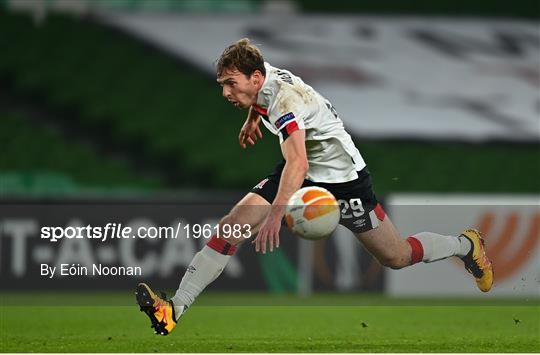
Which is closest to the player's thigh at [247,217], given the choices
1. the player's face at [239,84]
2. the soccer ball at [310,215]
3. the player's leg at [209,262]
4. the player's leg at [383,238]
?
the player's leg at [209,262]

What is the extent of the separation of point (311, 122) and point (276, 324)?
2.68 m

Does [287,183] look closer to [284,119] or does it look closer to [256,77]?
[284,119]

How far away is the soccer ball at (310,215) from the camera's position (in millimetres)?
6883

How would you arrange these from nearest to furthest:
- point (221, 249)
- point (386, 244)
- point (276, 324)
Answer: point (221, 249) → point (386, 244) → point (276, 324)

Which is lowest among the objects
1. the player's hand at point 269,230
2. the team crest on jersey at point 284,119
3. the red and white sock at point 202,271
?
the red and white sock at point 202,271

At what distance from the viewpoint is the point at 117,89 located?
18234 millimetres

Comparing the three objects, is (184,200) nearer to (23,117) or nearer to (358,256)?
(358,256)

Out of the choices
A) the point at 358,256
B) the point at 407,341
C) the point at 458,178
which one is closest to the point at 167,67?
the point at 458,178

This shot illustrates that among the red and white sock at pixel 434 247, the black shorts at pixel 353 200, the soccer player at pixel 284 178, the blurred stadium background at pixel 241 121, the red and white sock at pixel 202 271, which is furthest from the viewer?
the blurred stadium background at pixel 241 121

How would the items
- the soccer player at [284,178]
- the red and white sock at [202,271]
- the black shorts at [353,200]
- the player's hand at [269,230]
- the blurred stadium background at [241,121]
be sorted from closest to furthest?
1. the player's hand at [269,230]
2. the soccer player at [284,178]
3. the red and white sock at [202,271]
4. the black shorts at [353,200]
5. the blurred stadium background at [241,121]

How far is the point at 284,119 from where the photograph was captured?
691cm

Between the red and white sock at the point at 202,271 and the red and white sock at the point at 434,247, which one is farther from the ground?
the red and white sock at the point at 434,247

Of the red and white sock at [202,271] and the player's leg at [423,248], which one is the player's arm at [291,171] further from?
the player's leg at [423,248]

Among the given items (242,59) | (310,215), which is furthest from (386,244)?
(242,59)
